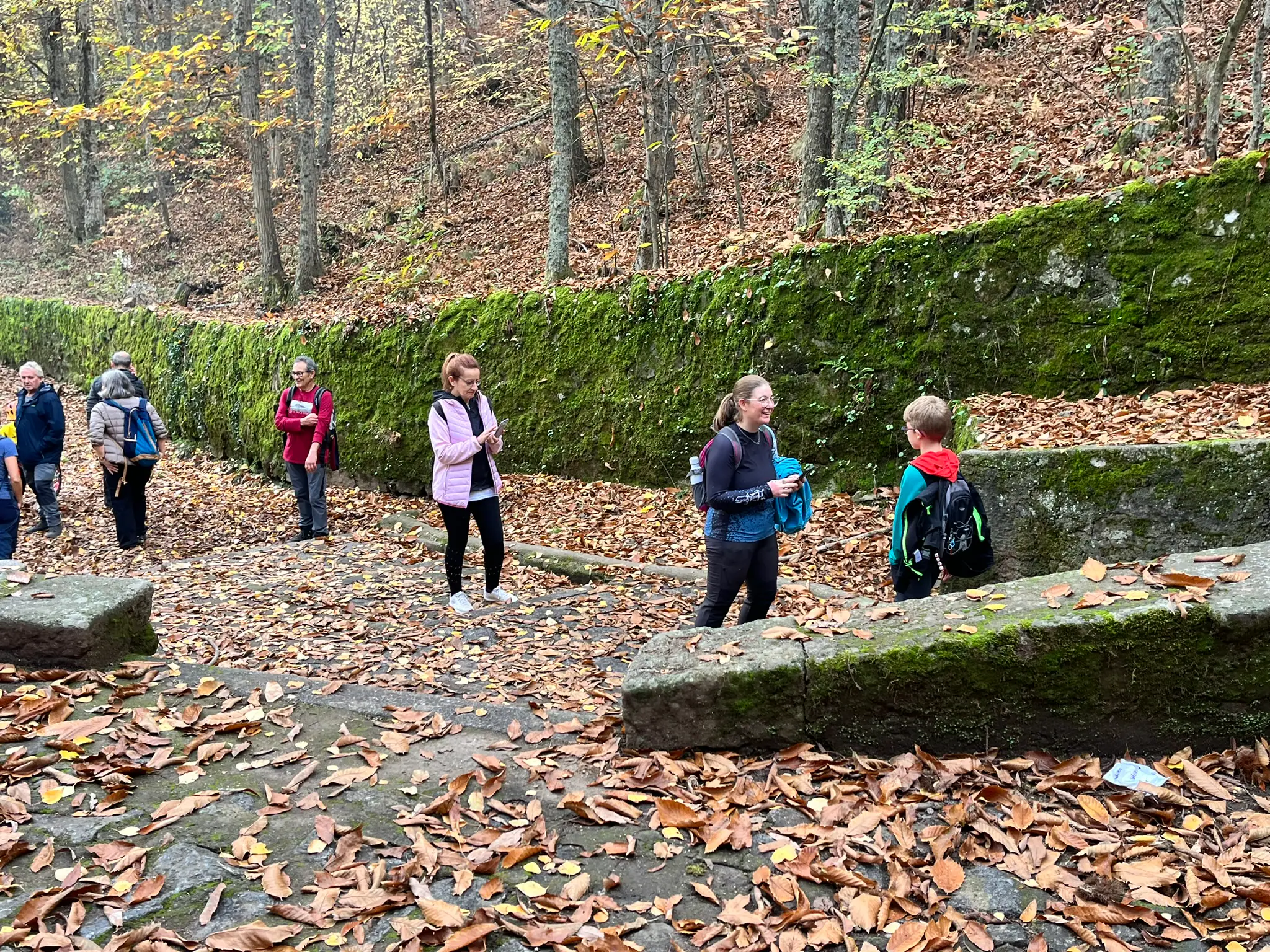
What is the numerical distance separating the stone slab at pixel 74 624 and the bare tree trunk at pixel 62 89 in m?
29.0

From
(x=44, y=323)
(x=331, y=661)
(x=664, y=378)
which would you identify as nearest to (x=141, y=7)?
(x=44, y=323)

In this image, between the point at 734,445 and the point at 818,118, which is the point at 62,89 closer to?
the point at 818,118

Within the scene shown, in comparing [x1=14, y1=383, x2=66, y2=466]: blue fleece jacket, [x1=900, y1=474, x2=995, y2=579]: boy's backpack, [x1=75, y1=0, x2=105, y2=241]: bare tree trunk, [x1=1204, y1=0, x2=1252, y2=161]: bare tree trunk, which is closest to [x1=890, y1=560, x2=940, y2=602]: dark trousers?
[x1=900, y1=474, x2=995, y2=579]: boy's backpack

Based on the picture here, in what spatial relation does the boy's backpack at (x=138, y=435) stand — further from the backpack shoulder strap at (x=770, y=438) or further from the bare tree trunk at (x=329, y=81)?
the bare tree trunk at (x=329, y=81)

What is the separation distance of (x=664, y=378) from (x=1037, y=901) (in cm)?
757

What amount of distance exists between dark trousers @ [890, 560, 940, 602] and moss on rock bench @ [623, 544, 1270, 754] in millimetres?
861

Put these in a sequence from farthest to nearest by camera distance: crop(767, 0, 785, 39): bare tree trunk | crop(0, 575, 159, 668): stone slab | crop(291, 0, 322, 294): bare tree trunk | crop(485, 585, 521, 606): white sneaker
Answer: crop(767, 0, 785, 39): bare tree trunk → crop(291, 0, 322, 294): bare tree trunk → crop(485, 585, 521, 606): white sneaker → crop(0, 575, 159, 668): stone slab

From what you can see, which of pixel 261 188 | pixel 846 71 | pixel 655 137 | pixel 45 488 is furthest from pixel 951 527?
pixel 261 188

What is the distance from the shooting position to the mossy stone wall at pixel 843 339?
22.1 ft

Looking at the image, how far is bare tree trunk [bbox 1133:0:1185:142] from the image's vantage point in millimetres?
9727

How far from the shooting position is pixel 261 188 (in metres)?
18.4

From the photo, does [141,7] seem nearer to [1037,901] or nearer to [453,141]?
[453,141]

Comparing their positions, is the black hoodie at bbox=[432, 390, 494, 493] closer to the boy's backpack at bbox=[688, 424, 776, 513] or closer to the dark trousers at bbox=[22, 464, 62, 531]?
the boy's backpack at bbox=[688, 424, 776, 513]

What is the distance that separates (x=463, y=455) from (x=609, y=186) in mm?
13817
